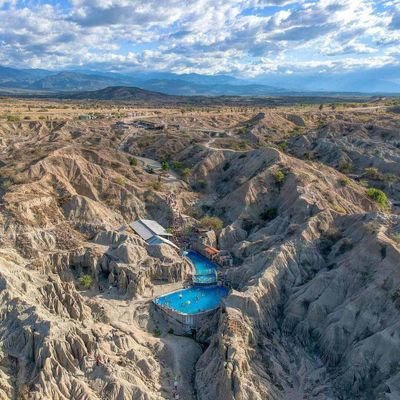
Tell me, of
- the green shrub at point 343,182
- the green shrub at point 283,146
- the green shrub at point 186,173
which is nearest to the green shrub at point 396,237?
the green shrub at point 343,182

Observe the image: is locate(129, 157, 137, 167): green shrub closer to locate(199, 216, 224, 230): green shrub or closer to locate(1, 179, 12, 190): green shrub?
locate(199, 216, 224, 230): green shrub

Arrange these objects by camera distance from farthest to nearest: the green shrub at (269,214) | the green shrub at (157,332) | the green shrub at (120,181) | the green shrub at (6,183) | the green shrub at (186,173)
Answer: the green shrub at (186,173)
the green shrub at (120,181)
the green shrub at (269,214)
the green shrub at (6,183)
the green shrub at (157,332)

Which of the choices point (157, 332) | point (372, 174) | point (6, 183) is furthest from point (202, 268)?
point (372, 174)

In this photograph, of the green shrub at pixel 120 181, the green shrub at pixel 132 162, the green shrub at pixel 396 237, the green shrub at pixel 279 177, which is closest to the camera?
the green shrub at pixel 396 237

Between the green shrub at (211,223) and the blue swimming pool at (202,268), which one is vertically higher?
the green shrub at (211,223)

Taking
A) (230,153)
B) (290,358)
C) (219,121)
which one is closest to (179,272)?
(290,358)

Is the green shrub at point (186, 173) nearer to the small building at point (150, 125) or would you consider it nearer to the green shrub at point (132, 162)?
the green shrub at point (132, 162)

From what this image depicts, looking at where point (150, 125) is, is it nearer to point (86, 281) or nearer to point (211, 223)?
point (211, 223)
